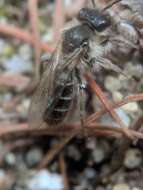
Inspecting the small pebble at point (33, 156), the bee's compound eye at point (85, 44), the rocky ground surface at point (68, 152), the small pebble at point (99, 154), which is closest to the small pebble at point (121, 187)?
the rocky ground surface at point (68, 152)

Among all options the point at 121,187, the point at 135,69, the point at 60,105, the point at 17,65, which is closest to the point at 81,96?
the point at 60,105

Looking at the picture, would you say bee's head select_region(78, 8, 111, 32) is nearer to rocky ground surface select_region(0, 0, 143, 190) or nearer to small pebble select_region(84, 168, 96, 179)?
rocky ground surface select_region(0, 0, 143, 190)

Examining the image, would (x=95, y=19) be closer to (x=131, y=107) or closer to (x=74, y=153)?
(x=131, y=107)

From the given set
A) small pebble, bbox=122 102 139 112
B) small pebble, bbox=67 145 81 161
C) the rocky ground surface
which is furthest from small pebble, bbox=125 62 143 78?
small pebble, bbox=67 145 81 161

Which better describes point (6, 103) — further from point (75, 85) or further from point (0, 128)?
point (75, 85)

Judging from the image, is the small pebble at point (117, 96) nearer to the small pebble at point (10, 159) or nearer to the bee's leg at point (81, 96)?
the bee's leg at point (81, 96)
